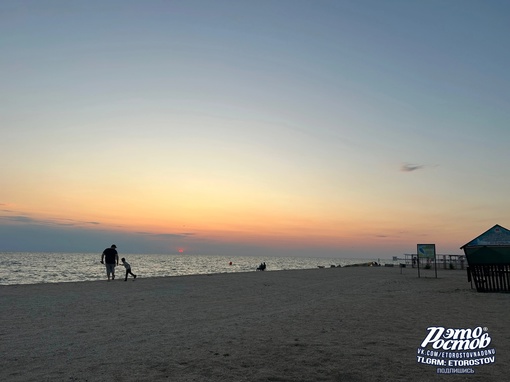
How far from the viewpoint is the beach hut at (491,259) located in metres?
18.9

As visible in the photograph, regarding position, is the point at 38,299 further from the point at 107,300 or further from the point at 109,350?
the point at 109,350

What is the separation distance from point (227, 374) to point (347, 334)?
3798mm

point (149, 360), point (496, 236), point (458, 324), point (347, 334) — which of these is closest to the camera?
point (149, 360)

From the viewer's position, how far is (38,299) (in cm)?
1586

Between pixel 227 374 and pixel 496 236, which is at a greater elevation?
pixel 496 236

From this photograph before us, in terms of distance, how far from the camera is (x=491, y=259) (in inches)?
757

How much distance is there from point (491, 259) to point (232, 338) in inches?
610

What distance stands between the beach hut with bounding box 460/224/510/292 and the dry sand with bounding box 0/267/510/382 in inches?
132

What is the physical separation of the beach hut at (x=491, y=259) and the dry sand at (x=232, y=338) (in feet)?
11.0

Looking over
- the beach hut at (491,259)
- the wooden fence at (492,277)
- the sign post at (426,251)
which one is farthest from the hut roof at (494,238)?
the sign post at (426,251)

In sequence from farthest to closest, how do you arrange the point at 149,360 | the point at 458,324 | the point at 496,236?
the point at 496,236 → the point at 458,324 → the point at 149,360

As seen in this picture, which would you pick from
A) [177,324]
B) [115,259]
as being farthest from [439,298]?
[115,259]

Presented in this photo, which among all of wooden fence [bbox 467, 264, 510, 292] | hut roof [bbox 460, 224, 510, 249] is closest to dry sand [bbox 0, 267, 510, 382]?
wooden fence [bbox 467, 264, 510, 292]

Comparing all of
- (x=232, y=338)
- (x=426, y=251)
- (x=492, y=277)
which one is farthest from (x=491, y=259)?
(x=232, y=338)
